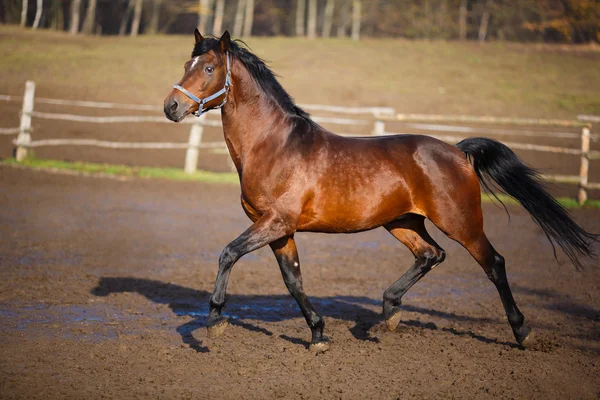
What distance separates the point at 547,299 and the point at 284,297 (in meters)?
2.58

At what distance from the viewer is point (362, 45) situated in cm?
3581

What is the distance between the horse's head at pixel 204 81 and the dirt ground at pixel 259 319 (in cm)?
166

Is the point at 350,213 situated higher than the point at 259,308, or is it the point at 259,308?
the point at 350,213

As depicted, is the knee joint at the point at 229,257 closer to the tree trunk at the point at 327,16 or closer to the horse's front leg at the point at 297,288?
the horse's front leg at the point at 297,288

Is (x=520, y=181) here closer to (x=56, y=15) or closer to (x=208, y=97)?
(x=208, y=97)

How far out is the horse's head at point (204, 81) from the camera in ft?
14.9

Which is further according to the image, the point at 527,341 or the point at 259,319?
the point at 259,319

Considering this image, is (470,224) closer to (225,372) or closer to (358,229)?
(358,229)

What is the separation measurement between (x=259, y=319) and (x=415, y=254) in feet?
4.57

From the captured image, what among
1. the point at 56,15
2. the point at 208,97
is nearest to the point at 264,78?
the point at 208,97

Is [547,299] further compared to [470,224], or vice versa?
[547,299]

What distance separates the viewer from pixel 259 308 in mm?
5941

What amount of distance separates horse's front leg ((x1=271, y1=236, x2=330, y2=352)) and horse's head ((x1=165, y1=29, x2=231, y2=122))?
1110 mm

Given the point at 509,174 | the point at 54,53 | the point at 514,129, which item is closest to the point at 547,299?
the point at 509,174
